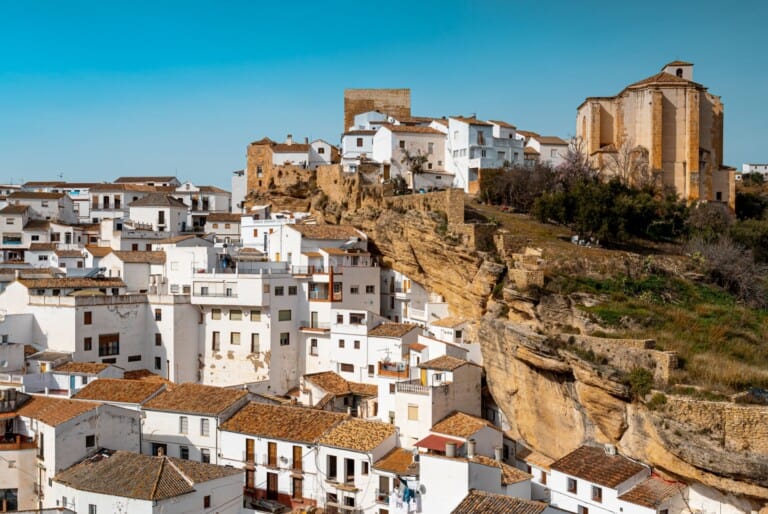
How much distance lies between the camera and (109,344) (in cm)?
3703

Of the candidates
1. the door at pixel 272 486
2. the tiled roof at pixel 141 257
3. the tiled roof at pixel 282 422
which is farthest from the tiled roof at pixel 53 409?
the tiled roof at pixel 141 257

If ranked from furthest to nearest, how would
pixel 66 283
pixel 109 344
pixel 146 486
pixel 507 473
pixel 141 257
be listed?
pixel 141 257 < pixel 66 283 < pixel 109 344 < pixel 507 473 < pixel 146 486

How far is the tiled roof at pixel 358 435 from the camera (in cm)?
2716

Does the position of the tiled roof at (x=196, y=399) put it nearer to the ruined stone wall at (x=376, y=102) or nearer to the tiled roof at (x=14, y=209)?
the tiled roof at (x=14, y=209)

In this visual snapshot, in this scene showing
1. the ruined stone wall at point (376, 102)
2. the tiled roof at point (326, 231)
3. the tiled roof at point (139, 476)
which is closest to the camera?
the tiled roof at point (139, 476)

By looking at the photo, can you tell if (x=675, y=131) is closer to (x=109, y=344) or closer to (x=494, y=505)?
(x=494, y=505)

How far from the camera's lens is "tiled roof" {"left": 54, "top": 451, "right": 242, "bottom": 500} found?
2311 centimetres

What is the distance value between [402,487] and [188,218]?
36.3m

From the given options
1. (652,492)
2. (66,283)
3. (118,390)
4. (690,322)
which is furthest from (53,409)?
(690,322)

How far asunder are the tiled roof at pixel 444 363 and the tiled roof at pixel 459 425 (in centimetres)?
177

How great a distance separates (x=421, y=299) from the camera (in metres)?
40.0

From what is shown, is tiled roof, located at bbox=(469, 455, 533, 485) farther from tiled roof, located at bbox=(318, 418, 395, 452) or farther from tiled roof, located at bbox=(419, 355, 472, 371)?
tiled roof, located at bbox=(419, 355, 472, 371)

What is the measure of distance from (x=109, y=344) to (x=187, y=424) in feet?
31.3

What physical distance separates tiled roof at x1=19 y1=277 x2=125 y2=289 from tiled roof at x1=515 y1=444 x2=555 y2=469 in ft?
73.4
